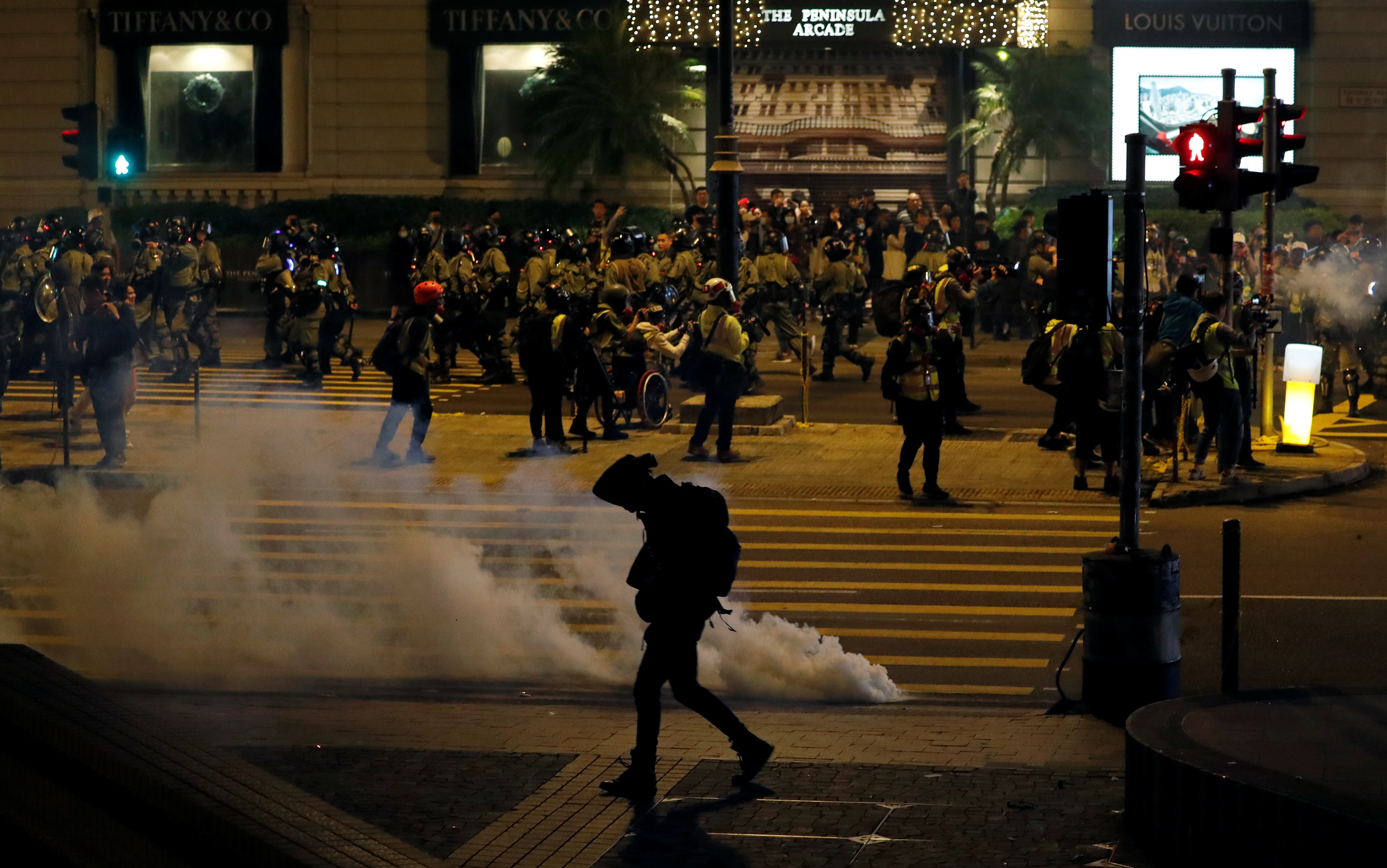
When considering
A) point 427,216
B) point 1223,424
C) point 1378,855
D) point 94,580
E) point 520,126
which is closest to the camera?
point 1378,855

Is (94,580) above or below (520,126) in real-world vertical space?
below

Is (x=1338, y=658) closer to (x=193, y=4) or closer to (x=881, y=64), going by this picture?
(x=881, y=64)

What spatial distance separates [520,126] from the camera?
1649 inches

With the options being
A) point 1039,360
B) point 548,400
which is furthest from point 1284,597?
point 548,400

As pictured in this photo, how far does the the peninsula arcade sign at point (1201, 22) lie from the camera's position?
129 ft

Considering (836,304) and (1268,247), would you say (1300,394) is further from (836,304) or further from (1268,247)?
(836,304)

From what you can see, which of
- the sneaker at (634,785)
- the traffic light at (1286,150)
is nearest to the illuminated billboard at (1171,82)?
the traffic light at (1286,150)

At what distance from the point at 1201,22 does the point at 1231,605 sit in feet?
107

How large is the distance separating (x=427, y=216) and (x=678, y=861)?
32.2 m

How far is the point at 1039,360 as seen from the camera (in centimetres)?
1858

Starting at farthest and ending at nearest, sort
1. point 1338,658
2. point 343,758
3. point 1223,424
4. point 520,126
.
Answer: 1. point 520,126
2. point 1223,424
3. point 1338,658
4. point 343,758

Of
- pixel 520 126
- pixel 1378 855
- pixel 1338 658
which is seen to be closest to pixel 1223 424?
pixel 1338 658

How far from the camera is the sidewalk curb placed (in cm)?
1698

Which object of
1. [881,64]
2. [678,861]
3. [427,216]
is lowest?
[678,861]
